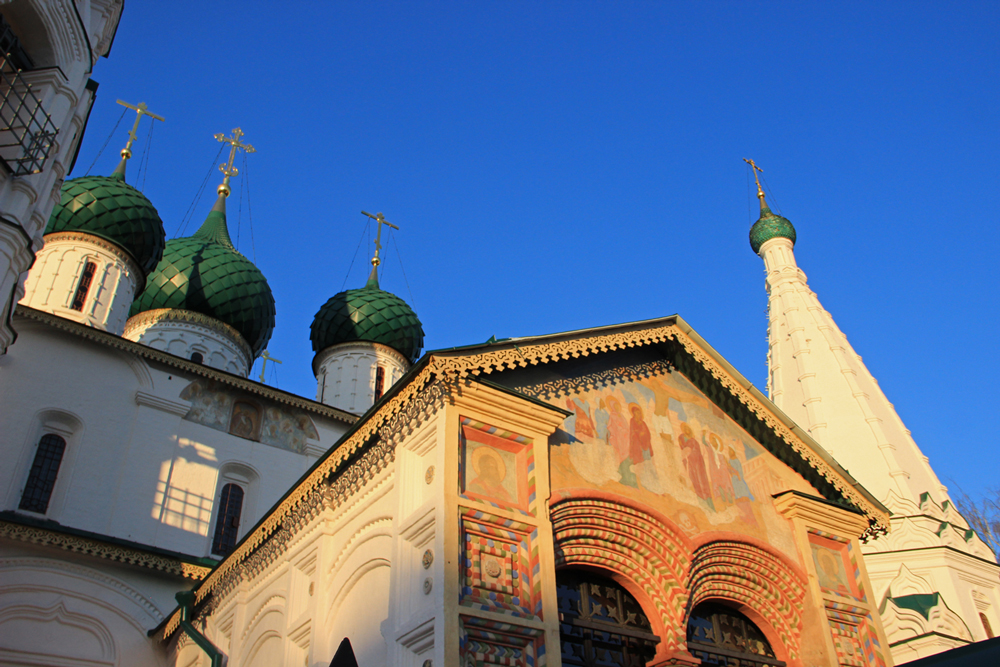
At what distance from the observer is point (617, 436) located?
27.8 ft

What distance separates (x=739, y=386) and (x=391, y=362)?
13689 mm

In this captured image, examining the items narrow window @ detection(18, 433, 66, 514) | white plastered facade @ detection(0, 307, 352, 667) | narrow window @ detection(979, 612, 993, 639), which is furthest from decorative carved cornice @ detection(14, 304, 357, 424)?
narrow window @ detection(979, 612, 993, 639)

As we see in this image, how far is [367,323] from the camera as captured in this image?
22.3 metres

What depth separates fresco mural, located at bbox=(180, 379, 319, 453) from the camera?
1527 cm

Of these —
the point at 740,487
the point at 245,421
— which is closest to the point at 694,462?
the point at 740,487

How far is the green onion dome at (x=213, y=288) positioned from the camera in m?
19.6

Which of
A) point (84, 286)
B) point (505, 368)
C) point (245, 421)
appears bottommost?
point (505, 368)

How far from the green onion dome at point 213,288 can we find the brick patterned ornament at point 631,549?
14428 mm

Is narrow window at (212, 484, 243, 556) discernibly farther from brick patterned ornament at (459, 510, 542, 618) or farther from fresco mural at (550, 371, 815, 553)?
brick patterned ornament at (459, 510, 542, 618)

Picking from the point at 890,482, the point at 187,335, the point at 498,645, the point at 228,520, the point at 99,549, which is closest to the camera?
the point at 498,645

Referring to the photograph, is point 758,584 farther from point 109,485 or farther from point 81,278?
point 81,278

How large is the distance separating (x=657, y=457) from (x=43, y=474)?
10.2 m

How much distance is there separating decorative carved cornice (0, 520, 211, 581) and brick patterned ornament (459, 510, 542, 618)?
314 inches

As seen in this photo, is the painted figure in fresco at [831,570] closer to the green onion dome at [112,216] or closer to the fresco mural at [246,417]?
the fresco mural at [246,417]
